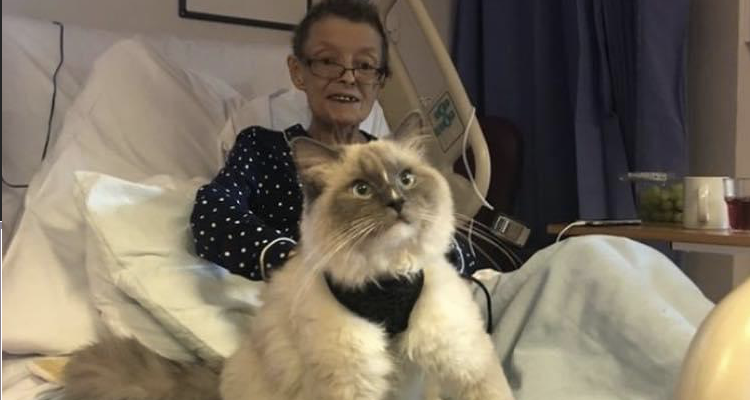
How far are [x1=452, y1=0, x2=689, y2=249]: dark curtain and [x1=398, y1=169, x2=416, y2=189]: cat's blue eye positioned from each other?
4.22ft

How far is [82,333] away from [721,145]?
68.0 inches

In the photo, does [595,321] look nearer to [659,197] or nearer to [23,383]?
[659,197]

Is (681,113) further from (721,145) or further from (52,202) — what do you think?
(52,202)

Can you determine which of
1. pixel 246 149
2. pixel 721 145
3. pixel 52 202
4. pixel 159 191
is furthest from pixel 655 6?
pixel 52 202

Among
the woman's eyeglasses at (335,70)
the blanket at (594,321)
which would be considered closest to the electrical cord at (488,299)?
the blanket at (594,321)

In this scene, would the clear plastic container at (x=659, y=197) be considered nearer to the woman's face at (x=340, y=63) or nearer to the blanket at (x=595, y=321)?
the blanket at (x=595, y=321)

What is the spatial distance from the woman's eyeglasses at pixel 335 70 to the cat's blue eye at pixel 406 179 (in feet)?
1.87

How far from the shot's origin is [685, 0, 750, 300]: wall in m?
1.95

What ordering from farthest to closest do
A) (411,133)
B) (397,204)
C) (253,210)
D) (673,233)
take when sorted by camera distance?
(673,233), (253,210), (411,133), (397,204)

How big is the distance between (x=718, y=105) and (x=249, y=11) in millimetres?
1398

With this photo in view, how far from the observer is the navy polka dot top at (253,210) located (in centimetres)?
112

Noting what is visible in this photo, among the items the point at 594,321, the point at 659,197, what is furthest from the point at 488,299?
the point at 659,197

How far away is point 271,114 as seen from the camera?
1778 mm

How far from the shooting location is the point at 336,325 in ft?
2.85
